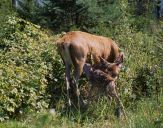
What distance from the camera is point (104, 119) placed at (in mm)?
10086

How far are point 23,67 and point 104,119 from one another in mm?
2248

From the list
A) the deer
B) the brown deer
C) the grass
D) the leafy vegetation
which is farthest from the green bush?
the brown deer

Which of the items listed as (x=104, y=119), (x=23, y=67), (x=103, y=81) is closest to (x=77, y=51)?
(x=103, y=81)

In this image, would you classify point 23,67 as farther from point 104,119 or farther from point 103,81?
point 104,119

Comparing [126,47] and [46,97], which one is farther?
[126,47]

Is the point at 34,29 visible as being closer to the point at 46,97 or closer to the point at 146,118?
the point at 46,97

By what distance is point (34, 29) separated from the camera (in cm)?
1359

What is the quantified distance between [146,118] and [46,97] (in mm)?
4434

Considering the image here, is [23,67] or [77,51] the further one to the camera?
[77,51]

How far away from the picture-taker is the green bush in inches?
407

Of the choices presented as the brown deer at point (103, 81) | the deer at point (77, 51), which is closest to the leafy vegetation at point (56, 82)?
the brown deer at point (103, 81)

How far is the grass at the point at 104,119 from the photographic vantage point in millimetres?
7259

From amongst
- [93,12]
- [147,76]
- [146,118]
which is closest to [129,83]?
[147,76]

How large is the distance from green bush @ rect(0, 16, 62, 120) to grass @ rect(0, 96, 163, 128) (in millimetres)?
316
